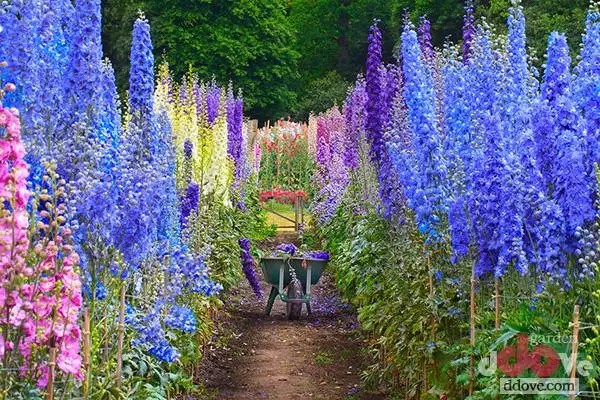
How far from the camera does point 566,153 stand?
4.50 m

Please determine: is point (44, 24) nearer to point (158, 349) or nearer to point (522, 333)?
point (158, 349)

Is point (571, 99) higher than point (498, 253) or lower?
higher

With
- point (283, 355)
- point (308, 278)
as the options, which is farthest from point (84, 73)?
point (308, 278)

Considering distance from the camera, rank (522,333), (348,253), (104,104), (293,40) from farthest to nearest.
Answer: (293,40) < (348,253) < (104,104) < (522,333)

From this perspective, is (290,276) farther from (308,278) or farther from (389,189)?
(389,189)

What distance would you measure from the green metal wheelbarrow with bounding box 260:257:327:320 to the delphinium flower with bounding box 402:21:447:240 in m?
4.88

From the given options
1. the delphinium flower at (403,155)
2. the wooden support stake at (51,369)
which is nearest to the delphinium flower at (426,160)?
the delphinium flower at (403,155)

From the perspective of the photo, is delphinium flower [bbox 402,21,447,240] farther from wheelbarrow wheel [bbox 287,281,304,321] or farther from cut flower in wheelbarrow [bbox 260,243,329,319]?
wheelbarrow wheel [bbox 287,281,304,321]

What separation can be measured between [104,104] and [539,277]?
249 centimetres

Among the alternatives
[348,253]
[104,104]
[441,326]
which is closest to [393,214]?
[441,326]

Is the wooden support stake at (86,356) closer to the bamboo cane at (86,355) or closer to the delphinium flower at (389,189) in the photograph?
the bamboo cane at (86,355)

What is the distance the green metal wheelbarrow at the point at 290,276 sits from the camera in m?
11.0

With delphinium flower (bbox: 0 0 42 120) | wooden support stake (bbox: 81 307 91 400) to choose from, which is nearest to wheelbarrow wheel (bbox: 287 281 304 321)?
delphinium flower (bbox: 0 0 42 120)

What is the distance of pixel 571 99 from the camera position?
16.0 ft
